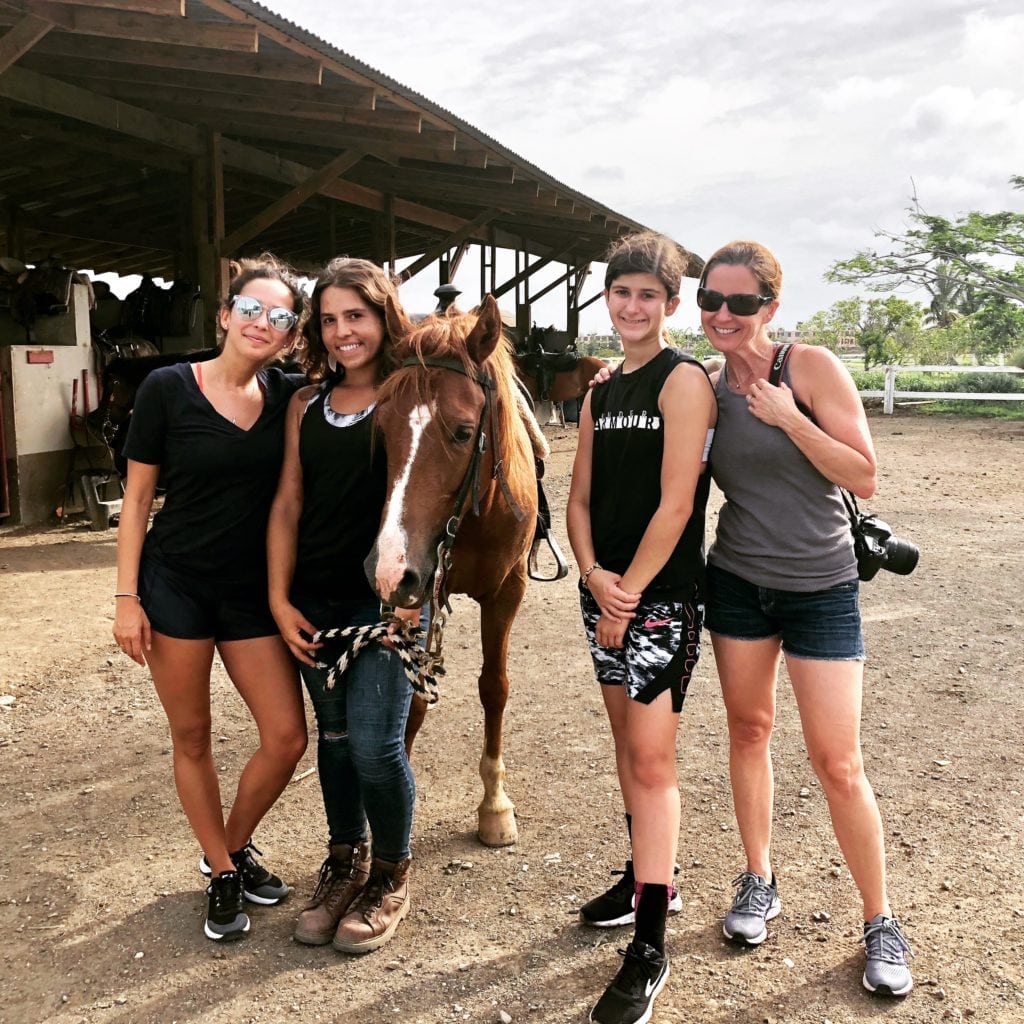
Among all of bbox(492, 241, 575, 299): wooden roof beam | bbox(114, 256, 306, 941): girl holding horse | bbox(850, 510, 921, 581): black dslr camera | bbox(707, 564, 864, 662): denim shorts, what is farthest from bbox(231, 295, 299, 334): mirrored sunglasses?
bbox(492, 241, 575, 299): wooden roof beam

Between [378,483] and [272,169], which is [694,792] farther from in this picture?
[272,169]

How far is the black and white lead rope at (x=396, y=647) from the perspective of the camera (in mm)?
2250

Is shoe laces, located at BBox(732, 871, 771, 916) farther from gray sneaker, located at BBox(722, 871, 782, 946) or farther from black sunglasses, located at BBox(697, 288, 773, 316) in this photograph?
black sunglasses, located at BBox(697, 288, 773, 316)

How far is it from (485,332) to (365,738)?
1.11m

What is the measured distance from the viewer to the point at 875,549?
233 cm

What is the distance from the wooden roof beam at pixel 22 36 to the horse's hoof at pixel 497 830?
17.4ft

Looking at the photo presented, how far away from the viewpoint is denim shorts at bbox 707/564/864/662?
2.19 metres

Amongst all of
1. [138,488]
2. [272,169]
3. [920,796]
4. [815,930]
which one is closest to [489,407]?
[138,488]

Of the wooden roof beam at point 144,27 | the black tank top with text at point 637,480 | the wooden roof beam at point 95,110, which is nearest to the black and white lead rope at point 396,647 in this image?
Answer: the black tank top with text at point 637,480

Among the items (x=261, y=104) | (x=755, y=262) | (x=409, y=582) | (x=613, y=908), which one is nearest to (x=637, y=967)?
(x=613, y=908)

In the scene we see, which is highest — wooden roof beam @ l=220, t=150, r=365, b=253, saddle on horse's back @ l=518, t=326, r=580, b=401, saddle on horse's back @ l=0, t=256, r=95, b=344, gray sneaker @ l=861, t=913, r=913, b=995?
wooden roof beam @ l=220, t=150, r=365, b=253

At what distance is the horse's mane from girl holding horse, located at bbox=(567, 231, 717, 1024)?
0.33 meters

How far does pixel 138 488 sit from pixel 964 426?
58.7 ft

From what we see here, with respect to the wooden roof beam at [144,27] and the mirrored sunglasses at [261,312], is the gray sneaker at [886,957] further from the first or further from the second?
the wooden roof beam at [144,27]
